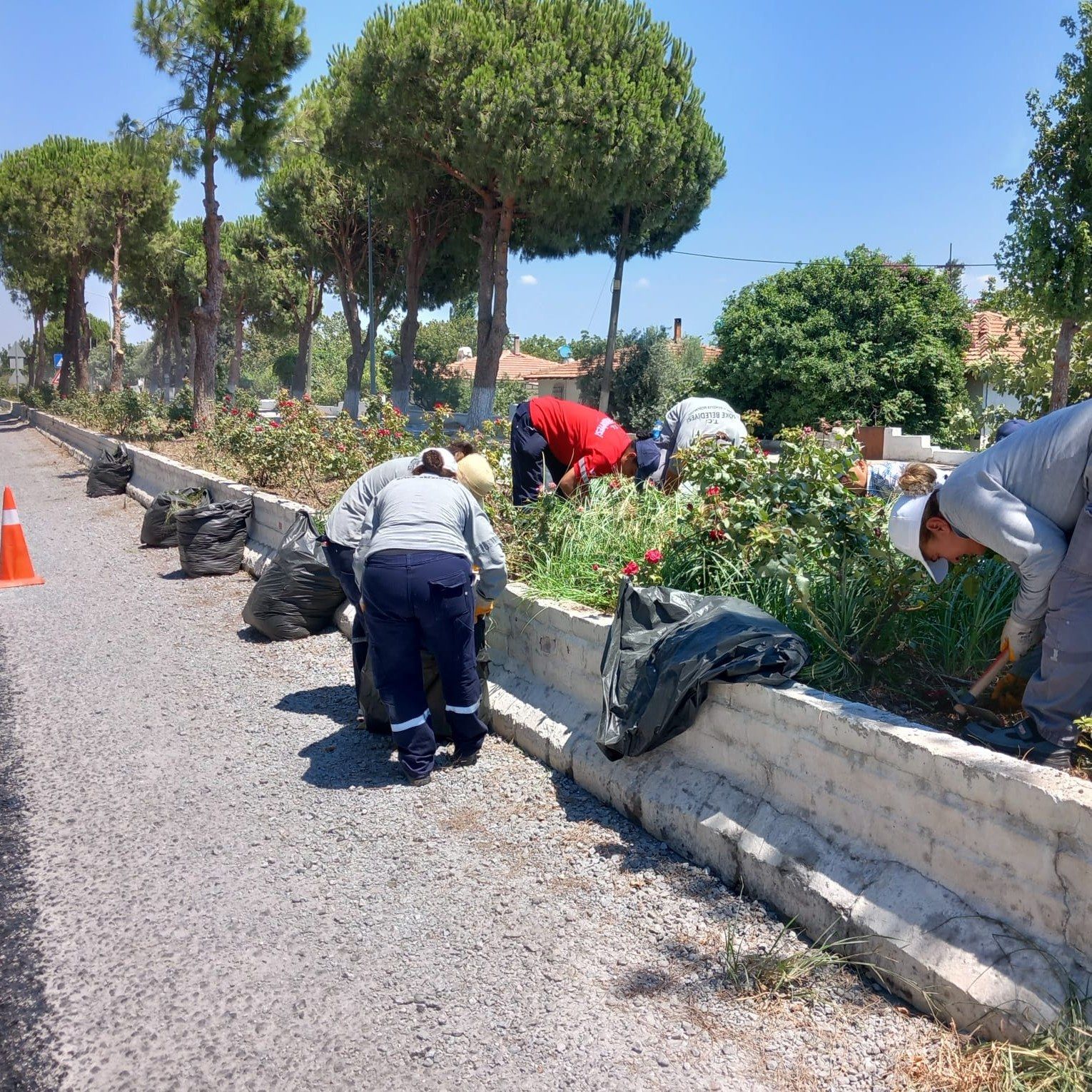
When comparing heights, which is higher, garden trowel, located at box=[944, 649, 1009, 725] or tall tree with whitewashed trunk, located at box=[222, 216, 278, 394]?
tall tree with whitewashed trunk, located at box=[222, 216, 278, 394]

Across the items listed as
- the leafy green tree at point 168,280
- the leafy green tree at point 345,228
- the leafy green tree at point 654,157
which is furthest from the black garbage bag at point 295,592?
the leafy green tree at point 168,280

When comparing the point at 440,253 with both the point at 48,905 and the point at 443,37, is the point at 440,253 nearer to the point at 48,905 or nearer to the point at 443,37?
the point at 443,37

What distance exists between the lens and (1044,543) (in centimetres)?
303

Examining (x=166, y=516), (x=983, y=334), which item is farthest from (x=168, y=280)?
(x=166, y=516)

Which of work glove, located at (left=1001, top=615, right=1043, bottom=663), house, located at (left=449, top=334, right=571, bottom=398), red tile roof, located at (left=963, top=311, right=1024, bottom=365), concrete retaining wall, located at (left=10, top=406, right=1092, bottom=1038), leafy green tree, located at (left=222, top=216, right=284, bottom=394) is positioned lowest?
concrete retaining wall, located at (left=10, top=406, right=1092, bottom=1038)

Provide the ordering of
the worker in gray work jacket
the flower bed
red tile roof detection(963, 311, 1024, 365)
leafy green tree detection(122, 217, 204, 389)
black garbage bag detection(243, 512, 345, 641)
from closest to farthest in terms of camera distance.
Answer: the worker in gray work jacket, the flower bed, black garbage bag detection(243, 512, 345, 641), red tile roof detection(963, 311, 1024, 365), leafy green tree detection(122, 217, 204, 389)

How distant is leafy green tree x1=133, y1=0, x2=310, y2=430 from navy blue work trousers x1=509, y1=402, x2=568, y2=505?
1406 cm

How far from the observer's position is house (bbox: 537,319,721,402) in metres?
33.9

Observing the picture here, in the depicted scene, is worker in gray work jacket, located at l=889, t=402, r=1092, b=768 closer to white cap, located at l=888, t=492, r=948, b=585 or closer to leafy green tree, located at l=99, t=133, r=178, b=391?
white cap, located at l=888, t=492, r=948, b=585

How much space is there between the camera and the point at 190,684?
612cm

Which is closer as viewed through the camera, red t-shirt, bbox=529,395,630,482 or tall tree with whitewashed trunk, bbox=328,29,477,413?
red t-shirt, bbox=529,395,630,482

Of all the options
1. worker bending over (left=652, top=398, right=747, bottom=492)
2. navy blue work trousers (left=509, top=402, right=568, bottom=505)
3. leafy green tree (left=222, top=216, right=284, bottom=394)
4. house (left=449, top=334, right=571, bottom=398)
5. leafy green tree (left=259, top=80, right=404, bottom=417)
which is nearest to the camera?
worker bending over (left=652, top=398, right=747, bottom=492)

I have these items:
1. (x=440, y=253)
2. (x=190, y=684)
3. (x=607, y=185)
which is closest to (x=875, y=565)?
(x=190, y=684)

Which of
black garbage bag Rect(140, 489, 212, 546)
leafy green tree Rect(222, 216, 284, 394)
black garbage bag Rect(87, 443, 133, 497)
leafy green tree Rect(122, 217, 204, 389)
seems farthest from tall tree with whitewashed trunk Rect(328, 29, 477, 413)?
leafy green tree Rect(222, 216, 284, 394)
